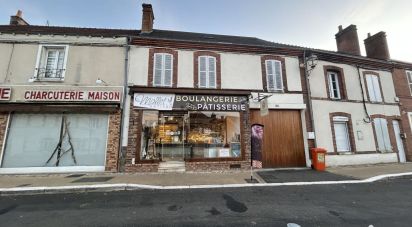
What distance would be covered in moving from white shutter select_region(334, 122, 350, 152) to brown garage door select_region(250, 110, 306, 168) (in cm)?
231

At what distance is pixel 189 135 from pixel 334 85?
9043 millimetres

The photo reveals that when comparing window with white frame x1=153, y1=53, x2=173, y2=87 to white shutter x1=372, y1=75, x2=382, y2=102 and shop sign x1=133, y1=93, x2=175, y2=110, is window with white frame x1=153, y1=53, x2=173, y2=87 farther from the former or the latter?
white shutter x1=372, y1=75, x2=382, y2=102

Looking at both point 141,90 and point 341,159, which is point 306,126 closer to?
point 341,159

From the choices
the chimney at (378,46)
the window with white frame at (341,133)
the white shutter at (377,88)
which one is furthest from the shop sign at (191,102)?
the chimney at (378,46)

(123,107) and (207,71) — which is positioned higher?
(207,71)

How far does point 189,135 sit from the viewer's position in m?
9.64

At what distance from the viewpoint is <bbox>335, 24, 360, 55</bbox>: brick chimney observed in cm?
1406

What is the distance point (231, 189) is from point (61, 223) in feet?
14.1

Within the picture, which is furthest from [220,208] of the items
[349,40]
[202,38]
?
[349,40]

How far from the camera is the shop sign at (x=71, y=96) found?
29.1ft

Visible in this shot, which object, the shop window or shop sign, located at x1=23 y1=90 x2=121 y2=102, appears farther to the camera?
the shop window

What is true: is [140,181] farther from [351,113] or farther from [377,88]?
[377,88]

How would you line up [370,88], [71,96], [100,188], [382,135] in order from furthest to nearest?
[370,88], [382,135], [71,96], [100,188]

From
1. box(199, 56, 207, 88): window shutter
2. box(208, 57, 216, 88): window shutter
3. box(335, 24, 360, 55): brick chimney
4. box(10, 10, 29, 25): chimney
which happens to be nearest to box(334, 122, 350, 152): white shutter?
box(335, 24, 360, 55): brick chimney
